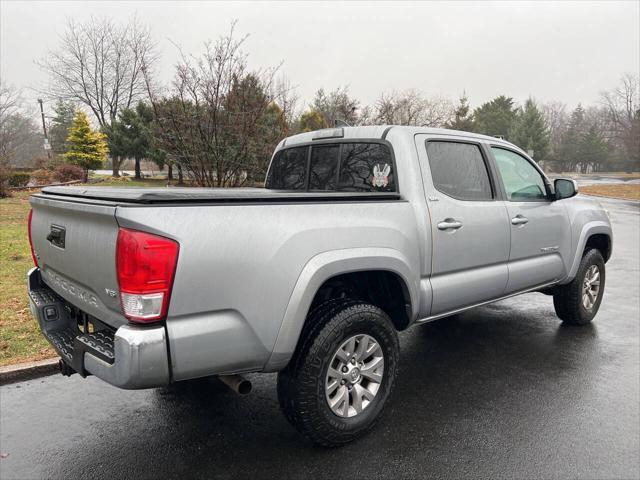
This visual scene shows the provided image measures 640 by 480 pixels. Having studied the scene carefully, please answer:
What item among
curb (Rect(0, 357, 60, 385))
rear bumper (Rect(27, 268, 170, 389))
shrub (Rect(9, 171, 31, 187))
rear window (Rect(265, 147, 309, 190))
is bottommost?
curb (Rect(0, 357, 60, 385))

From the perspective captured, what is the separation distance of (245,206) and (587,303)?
4.43m

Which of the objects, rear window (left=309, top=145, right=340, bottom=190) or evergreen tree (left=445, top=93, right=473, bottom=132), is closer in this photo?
rear window (left=309, top=145, right=340, bottom=190)

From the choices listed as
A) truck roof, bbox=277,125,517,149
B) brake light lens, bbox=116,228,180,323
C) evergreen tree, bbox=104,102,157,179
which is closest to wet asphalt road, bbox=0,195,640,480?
brake light lens, bbox=116,228,180,323

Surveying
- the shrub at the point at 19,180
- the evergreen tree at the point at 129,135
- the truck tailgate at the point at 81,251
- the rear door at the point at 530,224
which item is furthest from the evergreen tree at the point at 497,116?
the truck tailgate at the point at 81,251

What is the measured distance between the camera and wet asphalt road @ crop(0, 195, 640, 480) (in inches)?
104

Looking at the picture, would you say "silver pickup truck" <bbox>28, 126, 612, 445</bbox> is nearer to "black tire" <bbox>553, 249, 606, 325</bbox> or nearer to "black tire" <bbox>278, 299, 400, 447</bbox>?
"black tire" <bbox>278, 299, 400, 447</bbox>

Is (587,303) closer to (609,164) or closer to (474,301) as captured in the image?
(474,301)

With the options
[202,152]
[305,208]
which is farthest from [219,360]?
[202,152]

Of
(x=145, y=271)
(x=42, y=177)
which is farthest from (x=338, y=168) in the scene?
(x=42, y=177)

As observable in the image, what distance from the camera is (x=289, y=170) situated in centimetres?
422

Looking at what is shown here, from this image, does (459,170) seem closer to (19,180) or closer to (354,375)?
(354,375)

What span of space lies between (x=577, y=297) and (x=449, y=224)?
251 cm

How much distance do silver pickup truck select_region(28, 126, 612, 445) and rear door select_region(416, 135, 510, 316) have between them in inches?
0.6

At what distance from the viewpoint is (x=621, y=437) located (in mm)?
2959
